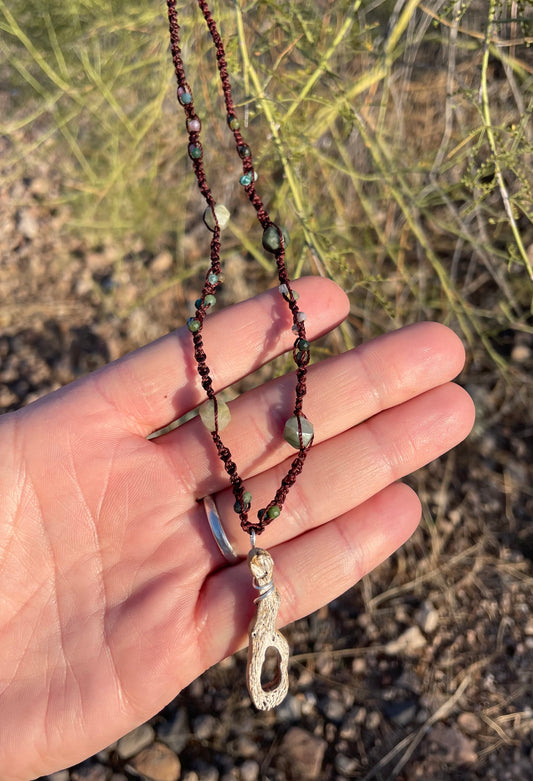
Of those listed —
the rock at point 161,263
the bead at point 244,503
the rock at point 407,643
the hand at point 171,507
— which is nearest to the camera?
the hand at point 171,507

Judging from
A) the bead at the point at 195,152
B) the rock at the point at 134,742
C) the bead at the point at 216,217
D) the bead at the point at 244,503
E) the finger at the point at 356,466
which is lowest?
the rock at the point at 134,742

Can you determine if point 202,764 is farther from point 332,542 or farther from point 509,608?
point 509,608

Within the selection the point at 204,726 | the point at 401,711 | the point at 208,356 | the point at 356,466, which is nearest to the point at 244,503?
the point at 356,466

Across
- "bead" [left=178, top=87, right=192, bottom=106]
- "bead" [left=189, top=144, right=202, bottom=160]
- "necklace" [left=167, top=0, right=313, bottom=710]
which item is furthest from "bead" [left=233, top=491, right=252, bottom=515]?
"bead" [left=178, top=87, right=192, bottom=106]

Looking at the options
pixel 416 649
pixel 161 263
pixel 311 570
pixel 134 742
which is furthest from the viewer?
pixel 161 263

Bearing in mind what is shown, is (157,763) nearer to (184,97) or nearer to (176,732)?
(176,732)

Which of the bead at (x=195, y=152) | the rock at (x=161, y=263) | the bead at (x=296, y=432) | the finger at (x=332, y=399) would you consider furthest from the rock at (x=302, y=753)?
the rock at (x=161, y=263)

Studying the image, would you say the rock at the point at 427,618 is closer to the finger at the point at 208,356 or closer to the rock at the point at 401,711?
the rock at the point at 401,711

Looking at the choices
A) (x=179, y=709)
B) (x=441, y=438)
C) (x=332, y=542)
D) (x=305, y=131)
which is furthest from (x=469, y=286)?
(x=179, y=709)
